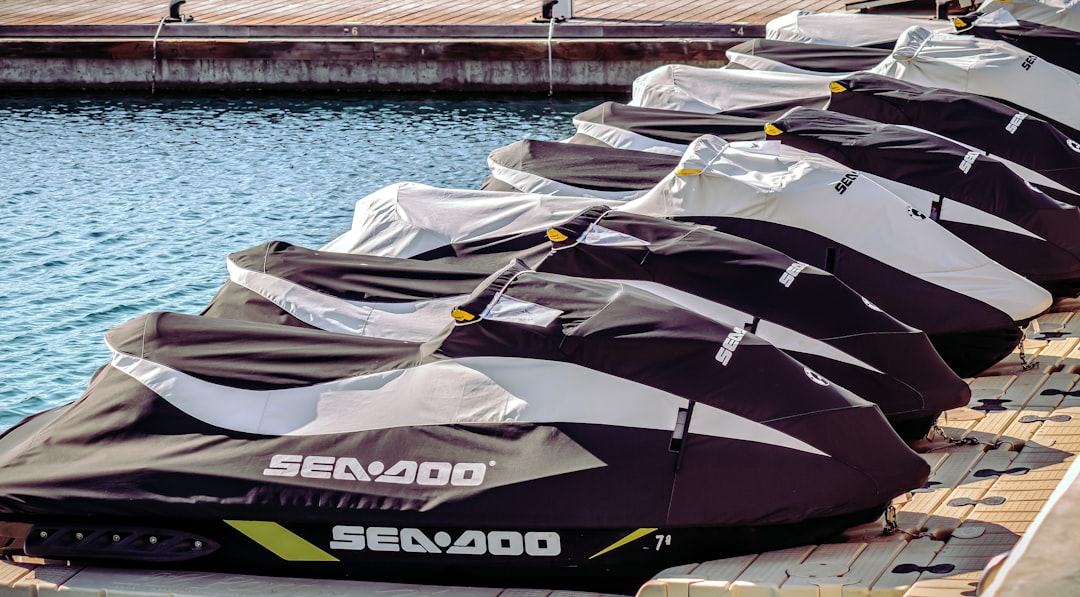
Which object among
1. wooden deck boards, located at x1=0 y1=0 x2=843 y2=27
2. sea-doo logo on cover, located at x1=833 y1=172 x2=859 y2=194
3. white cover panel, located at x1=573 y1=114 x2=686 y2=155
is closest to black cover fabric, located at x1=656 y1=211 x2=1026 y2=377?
sea-doo logo on cover, located at x1=833 y1=172 x2=859 y2=194

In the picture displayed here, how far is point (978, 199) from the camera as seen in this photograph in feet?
27.0

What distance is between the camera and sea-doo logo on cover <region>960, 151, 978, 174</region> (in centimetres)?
836

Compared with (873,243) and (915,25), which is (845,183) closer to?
(873,243)

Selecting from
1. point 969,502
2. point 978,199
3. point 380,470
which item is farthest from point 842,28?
point 380,470

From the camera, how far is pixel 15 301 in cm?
1141

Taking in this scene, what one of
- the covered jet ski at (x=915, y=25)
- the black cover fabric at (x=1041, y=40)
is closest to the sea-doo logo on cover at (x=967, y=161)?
the covered jet ski at (x=915, y=25)

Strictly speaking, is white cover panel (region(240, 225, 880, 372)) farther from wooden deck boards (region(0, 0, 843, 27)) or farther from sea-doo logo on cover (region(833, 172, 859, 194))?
wooden deck boards (region(0, 0, 843, 27))

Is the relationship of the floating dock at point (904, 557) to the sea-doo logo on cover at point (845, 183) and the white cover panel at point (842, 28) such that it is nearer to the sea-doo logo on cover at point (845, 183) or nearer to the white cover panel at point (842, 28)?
the sea-doo logo on cover at point (845, 183)

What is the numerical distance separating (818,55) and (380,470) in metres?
8.71

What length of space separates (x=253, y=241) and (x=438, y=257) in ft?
17.8

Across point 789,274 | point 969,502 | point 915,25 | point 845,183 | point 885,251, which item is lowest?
point 969,502

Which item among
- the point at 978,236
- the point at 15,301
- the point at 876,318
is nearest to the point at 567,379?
the point at 876,318

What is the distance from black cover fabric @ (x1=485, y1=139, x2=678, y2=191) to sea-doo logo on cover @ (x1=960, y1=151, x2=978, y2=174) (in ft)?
6.53

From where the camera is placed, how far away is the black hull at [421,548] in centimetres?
511
